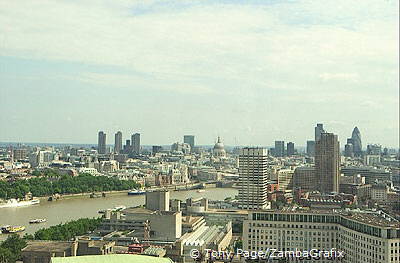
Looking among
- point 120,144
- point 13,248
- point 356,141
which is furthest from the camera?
point 120,144

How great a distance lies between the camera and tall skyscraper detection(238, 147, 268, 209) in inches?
603

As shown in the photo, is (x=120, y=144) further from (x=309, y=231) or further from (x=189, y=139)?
(x=309, y=231)

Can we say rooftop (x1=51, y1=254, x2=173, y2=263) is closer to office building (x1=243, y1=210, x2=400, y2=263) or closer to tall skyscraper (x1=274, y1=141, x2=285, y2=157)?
office building (x1=243, y1=210, x2=400, y2=263)

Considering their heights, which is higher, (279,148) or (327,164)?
(279,148)

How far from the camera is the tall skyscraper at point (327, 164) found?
21469 mm

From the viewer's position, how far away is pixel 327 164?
21688 millimetres

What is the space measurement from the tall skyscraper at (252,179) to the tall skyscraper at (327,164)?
663 cm

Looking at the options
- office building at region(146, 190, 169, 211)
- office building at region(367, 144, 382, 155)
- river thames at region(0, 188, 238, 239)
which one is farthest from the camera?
office building at region(367, 144, 382, 155)

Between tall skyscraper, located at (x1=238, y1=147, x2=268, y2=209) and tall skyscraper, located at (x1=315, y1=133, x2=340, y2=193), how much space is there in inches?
261

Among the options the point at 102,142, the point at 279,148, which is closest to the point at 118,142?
the point at 102,142

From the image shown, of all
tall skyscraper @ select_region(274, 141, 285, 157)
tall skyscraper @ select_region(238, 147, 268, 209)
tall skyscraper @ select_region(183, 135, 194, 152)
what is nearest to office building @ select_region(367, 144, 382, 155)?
tall skyscraper @ select_region(274, 141, 285, 157)

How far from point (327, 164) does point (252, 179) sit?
7215 mm

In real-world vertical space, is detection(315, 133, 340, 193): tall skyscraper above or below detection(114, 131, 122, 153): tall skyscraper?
below

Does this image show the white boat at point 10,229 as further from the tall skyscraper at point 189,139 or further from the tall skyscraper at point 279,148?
the tall skyscraper at point 189,139
